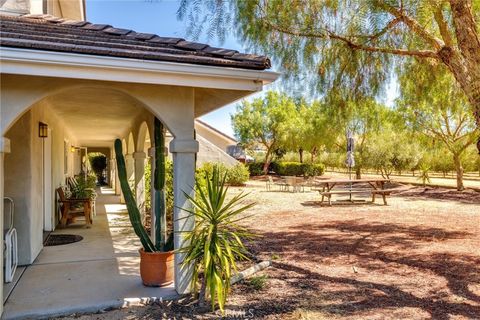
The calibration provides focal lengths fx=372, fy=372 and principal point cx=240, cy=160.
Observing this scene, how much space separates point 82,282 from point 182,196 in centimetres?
202

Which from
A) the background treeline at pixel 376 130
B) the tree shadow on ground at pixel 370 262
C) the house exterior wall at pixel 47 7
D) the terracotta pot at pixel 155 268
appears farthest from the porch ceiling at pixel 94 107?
the tree shadow on ground at pixel 370 262

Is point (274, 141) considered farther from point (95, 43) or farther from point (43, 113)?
point (95, 43)

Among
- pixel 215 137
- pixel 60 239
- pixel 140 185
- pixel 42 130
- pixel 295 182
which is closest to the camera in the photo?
pixel 42 130

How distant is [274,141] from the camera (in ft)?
115

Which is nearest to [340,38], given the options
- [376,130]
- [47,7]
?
[47,7]

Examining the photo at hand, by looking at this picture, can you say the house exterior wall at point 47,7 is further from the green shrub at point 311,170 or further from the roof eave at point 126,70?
the green shrub at point 311,170

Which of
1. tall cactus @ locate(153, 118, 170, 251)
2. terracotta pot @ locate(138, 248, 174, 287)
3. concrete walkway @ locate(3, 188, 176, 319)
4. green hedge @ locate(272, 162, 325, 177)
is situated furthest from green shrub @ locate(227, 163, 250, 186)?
terracotta pot @ locate(138, 248, 174, 287)

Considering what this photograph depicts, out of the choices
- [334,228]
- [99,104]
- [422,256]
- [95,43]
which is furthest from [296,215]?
[95,43]

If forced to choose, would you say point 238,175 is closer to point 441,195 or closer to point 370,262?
point 441,195

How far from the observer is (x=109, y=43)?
14.4 feet

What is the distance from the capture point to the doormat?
7960mm

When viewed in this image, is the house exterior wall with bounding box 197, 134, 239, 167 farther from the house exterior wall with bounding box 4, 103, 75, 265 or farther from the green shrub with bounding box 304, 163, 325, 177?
the house exterior wall with bounding box 4, 103, 75, 265

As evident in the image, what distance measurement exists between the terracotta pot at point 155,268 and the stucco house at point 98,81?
0.34 metres

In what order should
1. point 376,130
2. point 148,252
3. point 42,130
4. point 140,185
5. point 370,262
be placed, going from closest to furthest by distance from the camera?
1. point 148,252
2. point 370,262
3. point 42,130
4. point 140,185
5. point 376,130
